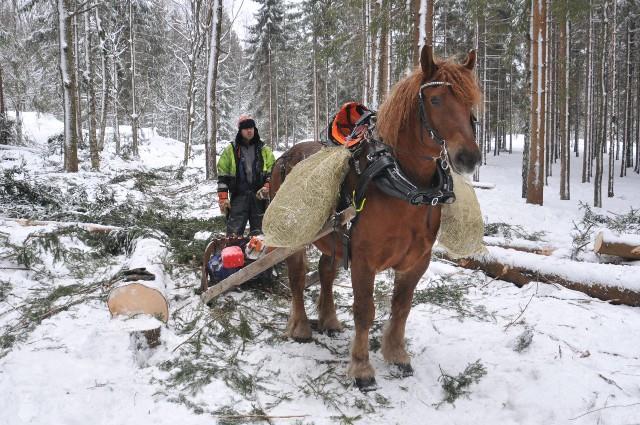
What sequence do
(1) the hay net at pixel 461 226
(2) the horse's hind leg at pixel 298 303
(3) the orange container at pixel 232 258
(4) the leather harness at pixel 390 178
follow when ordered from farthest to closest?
(3) the orange container at pixel 232 258 → (2) the horse's hind leg at pixel 298 303 → (1) the hay net at pixel 461 226 → (4) the leather harness at pixel 390 178

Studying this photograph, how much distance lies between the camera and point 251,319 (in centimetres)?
432

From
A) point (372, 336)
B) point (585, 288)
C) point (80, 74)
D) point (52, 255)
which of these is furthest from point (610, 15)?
point (80, 74)

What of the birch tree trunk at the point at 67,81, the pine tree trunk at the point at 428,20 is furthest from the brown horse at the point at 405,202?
the birch tree trunk at the point at 67,81

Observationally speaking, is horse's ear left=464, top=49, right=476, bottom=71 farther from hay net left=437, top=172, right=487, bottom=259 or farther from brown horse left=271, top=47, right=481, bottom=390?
hay net left=437, top=172, right=487, bottom=259

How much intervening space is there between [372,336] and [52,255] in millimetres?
4045

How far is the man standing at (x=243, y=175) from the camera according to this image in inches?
215

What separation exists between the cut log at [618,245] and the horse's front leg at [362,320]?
354cm

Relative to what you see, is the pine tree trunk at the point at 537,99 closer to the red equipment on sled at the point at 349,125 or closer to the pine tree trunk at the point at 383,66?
the pine tree trunk at the point at 383,66

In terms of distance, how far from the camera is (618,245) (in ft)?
16.2

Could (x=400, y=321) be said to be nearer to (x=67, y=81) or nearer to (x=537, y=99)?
(x=537, y=99)

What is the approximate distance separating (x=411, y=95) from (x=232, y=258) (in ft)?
8.90

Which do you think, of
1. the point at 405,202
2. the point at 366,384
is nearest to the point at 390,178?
the point at 405,202

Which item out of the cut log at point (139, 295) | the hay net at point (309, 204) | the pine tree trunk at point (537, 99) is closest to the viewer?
the hay net at point (309, 204)

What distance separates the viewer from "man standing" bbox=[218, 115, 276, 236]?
545 cm
